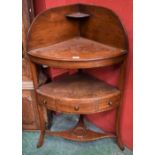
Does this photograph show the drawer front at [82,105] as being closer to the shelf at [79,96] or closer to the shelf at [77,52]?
the shelf at [79,96]

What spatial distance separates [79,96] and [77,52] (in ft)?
0.96

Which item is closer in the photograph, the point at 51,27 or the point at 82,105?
the point at 82,105

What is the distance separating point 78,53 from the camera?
152 cm

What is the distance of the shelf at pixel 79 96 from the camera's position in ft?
5.12

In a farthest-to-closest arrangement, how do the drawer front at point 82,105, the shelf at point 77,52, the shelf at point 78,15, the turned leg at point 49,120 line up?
the turned leg at point 49,120
the shelf at point 78,15
the drawer front at point 82,105
the shelf at point 77,52

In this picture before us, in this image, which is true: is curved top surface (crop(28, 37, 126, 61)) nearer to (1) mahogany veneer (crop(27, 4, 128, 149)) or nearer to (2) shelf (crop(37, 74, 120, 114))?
(1) mahogany veneer (crop(27, 4, 128, 149))

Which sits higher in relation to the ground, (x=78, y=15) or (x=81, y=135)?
(x=78, y=15)

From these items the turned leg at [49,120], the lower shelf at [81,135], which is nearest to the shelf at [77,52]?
the lower shelf at [81,135]

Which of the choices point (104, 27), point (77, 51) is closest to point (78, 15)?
point (104, 27)

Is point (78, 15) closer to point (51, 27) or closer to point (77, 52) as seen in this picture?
point (51, 27)

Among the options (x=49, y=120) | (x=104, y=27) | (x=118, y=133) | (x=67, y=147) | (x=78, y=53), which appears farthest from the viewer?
(x=49, y=120)

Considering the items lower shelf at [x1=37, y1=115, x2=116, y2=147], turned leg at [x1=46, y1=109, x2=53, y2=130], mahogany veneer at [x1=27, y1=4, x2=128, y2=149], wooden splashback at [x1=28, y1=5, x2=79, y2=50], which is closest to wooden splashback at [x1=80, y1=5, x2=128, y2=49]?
mahogany veneer at [x1=27, y1=4, x2=128, y2=149]
